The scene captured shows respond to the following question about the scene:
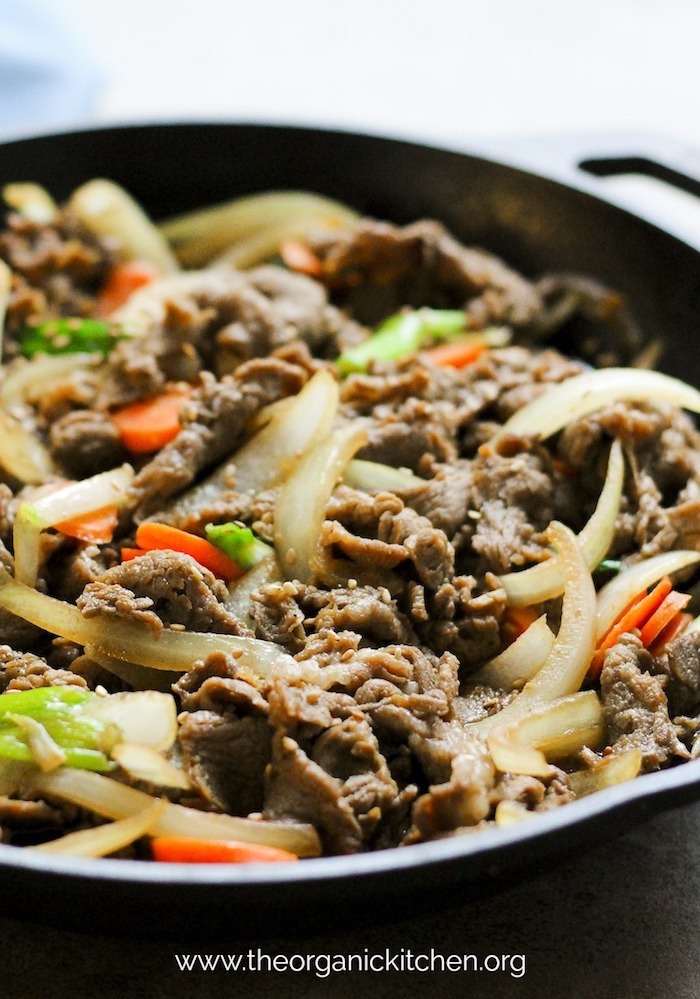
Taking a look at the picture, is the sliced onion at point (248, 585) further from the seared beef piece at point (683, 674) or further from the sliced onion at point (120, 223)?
the sliced onion at point (120, 223)

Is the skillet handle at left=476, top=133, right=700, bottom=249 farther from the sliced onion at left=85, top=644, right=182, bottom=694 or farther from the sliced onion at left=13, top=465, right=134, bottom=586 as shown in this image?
the sliced onion at left=85, top=644, right=182, bottom=694

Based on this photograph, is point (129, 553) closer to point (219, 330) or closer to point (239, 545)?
point (239, 545)

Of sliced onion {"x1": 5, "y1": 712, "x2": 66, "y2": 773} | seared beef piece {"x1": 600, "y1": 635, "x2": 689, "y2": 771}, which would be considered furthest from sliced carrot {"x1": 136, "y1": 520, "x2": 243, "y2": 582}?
seared beef piece {"x1": 600, "y1": 635, "x2": 689, "y2": 771}

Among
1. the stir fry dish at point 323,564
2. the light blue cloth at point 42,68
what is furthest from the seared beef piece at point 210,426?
the light blue cloth at point 42,68

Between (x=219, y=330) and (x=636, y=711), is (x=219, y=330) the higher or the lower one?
the higher one

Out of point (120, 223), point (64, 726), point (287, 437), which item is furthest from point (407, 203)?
point (64, 726)
